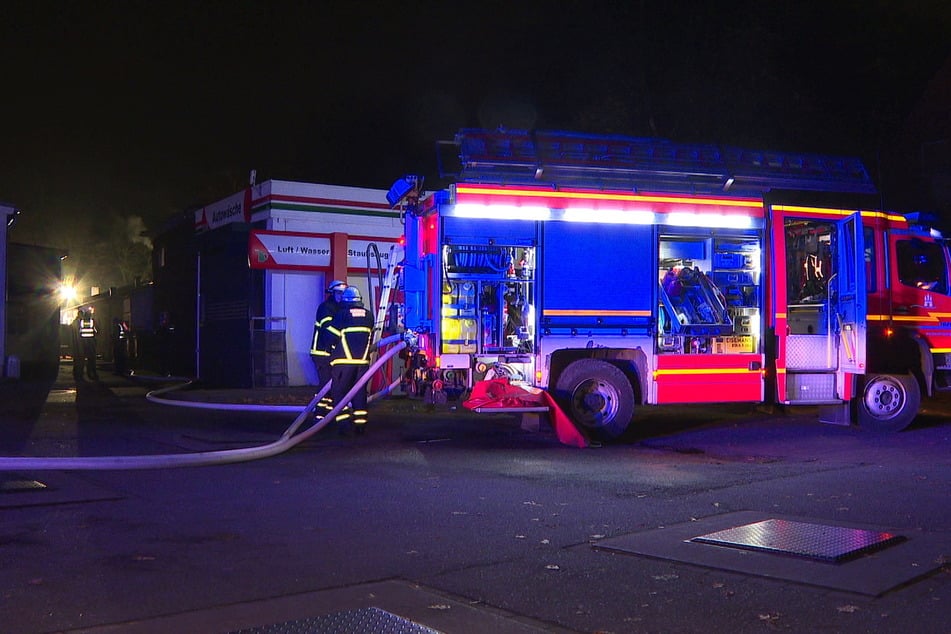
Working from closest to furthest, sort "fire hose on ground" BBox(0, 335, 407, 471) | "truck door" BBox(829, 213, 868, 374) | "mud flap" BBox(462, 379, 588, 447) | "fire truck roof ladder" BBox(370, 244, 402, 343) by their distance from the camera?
1. "fire hose on ground" BBox(0, 335, 407, 471)
2. "mud flap" BBox(462, 379, 588, 447)
3. "truck door" BBox(829, 213, 868, 374)
4. "fire truck roof ladder" BBox(370, 244, 402, 343)

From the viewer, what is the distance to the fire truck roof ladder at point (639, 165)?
10.3 m

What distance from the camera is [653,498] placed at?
7.16m

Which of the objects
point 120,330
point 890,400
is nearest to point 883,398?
point 890,400

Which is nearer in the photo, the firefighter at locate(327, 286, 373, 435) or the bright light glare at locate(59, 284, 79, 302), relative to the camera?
the firefighter at locate(327, 286, 373, 435)

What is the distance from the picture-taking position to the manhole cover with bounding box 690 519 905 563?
17.2 feet

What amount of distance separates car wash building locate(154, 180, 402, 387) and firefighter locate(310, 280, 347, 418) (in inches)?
210

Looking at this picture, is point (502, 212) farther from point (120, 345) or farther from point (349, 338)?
point (120, 345)

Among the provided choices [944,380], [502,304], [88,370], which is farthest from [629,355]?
[88,370]

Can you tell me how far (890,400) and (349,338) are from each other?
6601mm

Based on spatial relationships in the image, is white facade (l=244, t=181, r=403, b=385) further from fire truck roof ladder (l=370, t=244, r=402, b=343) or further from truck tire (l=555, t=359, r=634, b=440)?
truck tire (l=555, t=359, r=634, b=440)

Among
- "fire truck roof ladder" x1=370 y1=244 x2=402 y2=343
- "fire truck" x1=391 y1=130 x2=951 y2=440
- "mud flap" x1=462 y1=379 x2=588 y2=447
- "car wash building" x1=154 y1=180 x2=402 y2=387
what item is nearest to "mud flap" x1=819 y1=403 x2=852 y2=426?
"fire truck" x1=391 y1=130 x2=951 y2=440

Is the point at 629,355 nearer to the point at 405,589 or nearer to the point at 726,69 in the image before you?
the point at 405,589

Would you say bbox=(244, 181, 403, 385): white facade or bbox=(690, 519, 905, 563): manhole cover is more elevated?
bbox=(244, 181, 403, 385): white facade

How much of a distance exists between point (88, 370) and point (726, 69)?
16.2m
